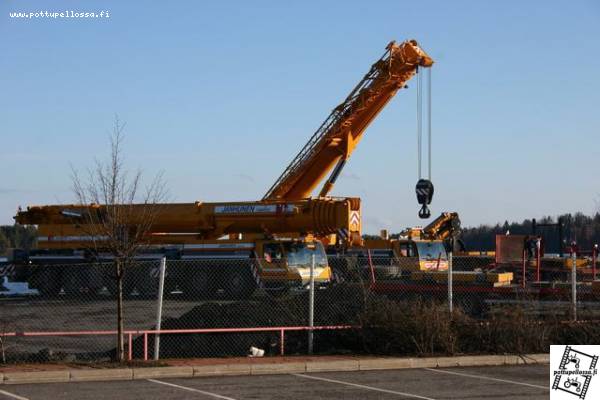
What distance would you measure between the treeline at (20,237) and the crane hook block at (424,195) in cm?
1483

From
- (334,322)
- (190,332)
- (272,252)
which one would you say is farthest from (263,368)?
(272,252)

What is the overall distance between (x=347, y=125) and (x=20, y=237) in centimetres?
2226

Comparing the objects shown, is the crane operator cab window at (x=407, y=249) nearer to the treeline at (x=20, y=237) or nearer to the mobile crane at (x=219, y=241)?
the mobile crane at (x=219, y=241)

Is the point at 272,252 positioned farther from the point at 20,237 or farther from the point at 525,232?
the point at 525,232

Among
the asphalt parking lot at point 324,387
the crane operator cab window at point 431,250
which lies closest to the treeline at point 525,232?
the crane operator cab window at point 431,250

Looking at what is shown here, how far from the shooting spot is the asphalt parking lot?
39.0ft

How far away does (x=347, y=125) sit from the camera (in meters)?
33.2

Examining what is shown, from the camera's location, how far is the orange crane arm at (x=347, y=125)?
32.0 m

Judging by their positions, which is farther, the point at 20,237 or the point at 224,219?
the point at 20,237

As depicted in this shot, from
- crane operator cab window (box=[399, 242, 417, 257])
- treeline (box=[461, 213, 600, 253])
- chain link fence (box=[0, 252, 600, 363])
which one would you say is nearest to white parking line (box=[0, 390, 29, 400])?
chain link fence (box=[0, 252, 600, 363])

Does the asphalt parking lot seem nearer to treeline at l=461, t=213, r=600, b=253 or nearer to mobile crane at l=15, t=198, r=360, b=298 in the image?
mobile crane at l=15, t=198, r=360, b=298

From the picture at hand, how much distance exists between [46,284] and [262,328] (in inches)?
754

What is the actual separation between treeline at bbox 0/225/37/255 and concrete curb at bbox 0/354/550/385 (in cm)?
2356

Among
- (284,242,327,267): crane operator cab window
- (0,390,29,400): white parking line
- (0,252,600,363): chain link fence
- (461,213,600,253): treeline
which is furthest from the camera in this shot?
(461,213,600,253): treeline
